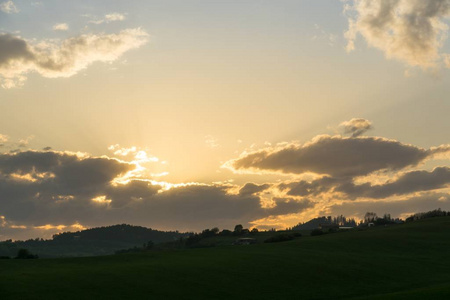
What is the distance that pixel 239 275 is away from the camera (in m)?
74.9

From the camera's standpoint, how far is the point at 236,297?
64562 mm

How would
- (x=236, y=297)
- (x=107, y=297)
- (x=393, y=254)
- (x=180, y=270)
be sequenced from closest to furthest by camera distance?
(x=107, y=297), (x=236, y=297), (x=180, y=270), (x=393, y=254)

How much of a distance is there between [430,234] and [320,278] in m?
66.3

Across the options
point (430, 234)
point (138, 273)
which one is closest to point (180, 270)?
point (138, 273)

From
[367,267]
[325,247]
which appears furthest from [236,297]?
[325,247]

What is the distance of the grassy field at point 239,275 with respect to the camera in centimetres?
6316

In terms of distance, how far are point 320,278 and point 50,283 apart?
36971mm

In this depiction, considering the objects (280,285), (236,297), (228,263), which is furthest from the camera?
(228,263)

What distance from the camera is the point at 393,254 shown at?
338 feet

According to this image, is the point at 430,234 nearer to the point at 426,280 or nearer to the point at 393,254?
the point at 393,254

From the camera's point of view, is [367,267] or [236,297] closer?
[236,297]

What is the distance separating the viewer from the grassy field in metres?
63.2

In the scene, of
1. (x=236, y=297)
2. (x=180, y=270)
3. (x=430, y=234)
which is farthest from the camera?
(x=430, y=234)

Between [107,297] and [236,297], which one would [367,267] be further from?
[107,297]
